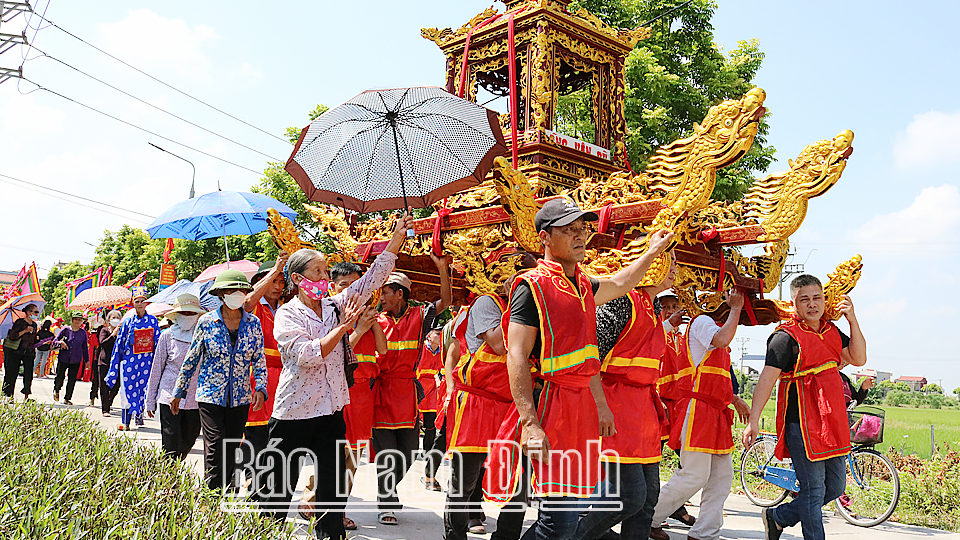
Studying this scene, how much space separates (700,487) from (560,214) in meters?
2.82

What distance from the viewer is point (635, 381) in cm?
405

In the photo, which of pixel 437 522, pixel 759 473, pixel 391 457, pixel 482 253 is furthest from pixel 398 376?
pixel 759 473

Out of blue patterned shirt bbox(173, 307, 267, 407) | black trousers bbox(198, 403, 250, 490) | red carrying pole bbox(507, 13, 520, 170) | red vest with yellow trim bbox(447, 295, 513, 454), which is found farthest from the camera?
red carrying pole bbox(507, 13, 520, 170)

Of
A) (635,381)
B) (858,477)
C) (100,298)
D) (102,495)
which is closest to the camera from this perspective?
(102,495)

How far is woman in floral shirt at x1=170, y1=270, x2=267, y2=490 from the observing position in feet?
15.6

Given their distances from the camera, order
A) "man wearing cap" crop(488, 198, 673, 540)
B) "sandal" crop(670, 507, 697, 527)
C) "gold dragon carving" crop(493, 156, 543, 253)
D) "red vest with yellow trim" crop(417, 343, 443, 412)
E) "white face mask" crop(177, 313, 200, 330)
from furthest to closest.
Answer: "red vest with yellow trim" crop(417, 343, 443, 412), "white face mask" crop(177, 313, 200, 330), "sandal" crop(670, 507, 697, 527), "gold dragon carving" crop(493, 156, 543, 253), "man wearing cap" crop(488, 198, 673, 540)

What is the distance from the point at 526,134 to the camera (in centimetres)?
654

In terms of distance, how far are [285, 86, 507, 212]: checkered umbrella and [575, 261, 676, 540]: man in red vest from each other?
5.79ft

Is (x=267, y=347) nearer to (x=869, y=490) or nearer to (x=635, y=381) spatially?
(x=635, y=381)

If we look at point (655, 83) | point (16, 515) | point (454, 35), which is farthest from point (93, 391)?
point (16, 515)

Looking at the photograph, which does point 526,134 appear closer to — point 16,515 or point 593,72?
point 593,72

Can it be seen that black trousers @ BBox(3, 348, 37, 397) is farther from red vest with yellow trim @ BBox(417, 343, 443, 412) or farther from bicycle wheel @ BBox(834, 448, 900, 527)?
bicycle wheel @ BBox(834, 448, 900, 527)

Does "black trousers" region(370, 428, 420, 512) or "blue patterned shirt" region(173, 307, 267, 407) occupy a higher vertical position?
"blue patterned shirt" region(173, 307, 267, 407)

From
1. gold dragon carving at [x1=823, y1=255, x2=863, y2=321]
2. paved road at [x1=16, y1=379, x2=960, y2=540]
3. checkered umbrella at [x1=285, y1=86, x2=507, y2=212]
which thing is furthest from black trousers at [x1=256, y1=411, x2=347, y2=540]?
gold dragon carving at [x1=823, y1=255, x2=863, y2=321]
